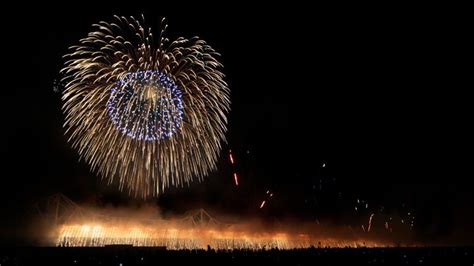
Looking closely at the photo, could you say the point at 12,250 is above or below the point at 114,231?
above

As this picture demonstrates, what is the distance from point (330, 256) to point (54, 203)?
58.6 m

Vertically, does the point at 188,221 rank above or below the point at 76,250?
below

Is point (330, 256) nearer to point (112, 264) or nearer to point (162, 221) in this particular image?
point (112, 264)

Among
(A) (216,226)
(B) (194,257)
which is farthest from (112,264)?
(A) (216,226)

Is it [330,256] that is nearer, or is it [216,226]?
[330,256]

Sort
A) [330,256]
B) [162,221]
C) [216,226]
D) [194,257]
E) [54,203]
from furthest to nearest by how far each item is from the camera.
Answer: [216,226] → [162,221] → [54,203] → [330,256] → [194,257]

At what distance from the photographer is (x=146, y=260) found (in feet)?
137

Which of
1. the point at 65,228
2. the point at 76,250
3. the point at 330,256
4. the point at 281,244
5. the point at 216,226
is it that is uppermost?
the point at 330,256

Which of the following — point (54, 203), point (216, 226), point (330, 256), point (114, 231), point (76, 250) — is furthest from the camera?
point (216, 226)

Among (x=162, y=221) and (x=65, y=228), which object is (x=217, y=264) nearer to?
(x=65, y=228)

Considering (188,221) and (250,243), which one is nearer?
(188,221)

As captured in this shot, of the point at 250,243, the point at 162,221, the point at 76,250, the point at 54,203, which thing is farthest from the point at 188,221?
the point at 76,250

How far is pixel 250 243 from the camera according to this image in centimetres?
12431

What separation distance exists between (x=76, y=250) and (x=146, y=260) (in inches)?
942
